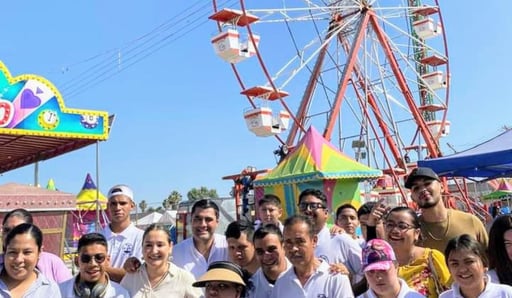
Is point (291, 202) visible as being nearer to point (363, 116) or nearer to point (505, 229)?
point (505, 229)

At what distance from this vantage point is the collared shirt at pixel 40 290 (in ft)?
8.53

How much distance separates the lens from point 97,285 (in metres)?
2.70

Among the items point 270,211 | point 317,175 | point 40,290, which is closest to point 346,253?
point 270,211

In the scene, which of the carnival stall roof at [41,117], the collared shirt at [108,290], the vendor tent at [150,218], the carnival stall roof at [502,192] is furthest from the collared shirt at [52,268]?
the carnival stall roof at [502,192]

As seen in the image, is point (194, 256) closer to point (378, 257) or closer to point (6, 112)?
point (378, 257)

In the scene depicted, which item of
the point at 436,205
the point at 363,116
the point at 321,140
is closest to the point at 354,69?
the point at 363,116

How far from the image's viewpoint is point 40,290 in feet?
8.65

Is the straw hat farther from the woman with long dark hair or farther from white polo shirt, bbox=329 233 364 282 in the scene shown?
the woman with long dark hair

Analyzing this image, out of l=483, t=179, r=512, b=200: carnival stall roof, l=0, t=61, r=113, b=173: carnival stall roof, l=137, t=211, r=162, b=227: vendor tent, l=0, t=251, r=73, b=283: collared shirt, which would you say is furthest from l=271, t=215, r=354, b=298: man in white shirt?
l=483, t=179, r=512, b=200: carnival stall roof

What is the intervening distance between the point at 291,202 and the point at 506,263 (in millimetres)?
6356

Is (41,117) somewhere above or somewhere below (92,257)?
above

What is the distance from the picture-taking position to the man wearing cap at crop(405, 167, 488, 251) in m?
3.13

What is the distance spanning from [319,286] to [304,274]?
0.10 meters

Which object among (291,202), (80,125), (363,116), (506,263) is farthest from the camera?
(363,116)
